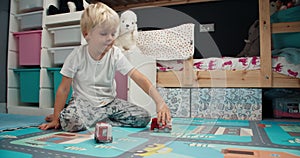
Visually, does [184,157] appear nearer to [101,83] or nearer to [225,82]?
[101,83]

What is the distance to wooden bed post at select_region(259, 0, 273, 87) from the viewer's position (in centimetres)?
134

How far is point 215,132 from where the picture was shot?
940mm

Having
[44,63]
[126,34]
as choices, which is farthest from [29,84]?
[126,34]

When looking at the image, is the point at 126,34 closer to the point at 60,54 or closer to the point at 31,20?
the point at 60,54

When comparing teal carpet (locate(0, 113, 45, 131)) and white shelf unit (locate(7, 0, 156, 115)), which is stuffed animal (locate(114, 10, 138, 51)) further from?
teal carpet (locate(0, 113, 45, 131))

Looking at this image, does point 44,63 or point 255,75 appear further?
point 44,63

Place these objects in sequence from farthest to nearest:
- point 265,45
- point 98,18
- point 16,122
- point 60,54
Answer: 1. point 60,54
2. point 265,45
3. point 16,122
4. point 98,18

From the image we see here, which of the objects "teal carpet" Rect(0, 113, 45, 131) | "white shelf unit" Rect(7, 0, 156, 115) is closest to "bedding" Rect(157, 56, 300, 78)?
"white shelf unit" Rect(7, 0, 156, 115)

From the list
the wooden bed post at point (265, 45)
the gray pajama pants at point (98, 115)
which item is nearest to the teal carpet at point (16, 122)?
the gray pajama pants at point (98, 115)

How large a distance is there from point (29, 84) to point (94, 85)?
0.87 m

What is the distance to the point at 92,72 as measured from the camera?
3.19ft

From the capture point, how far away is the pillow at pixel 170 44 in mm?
1535

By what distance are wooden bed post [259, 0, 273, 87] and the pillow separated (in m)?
0.42

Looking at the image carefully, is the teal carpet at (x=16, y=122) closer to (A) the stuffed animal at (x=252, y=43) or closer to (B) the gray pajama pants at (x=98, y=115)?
(B) the gray pajama pants at (x=98, y=115)
